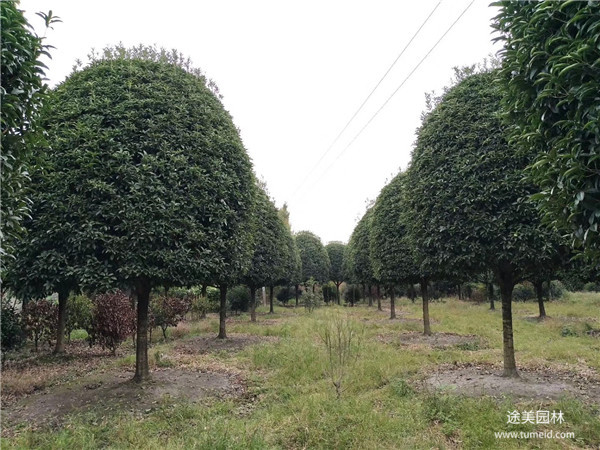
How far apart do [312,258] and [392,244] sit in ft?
57.2

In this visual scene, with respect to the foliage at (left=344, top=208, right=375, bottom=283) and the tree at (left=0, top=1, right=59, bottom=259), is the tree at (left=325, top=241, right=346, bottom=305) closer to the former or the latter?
the foliage at (left=344, top=208, right=375, bottom=283)

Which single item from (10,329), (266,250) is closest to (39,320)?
(10,329)

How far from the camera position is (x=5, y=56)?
8.48ft

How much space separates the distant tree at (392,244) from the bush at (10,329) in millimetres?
11787

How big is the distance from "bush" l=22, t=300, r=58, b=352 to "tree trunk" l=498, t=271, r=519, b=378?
11913 mm

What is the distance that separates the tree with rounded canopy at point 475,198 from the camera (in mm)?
5609

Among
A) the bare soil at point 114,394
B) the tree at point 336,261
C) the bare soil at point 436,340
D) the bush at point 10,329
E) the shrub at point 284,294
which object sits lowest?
the shrub at point 284,294

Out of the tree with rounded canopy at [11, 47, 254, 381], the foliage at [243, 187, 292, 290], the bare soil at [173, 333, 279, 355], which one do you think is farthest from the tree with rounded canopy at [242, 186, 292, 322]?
the tree with rounded canopy at [11, 47, 254, 381]

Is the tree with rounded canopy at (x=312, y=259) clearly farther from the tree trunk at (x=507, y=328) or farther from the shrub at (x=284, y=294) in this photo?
the tree trunk at (x=507, y=328)

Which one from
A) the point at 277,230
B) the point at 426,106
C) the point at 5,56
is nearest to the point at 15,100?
the point at 5,56

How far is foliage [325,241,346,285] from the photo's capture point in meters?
34.5

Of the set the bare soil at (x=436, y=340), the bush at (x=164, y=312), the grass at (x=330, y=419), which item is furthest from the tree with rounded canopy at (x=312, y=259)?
the grass at (x=330, y=419)

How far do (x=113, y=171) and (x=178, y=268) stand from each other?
1740 mm

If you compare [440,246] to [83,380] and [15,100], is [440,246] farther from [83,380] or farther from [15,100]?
[83,380]
